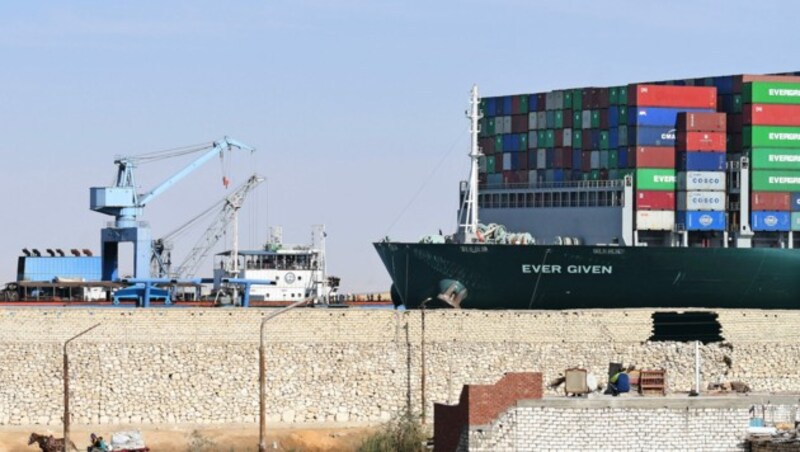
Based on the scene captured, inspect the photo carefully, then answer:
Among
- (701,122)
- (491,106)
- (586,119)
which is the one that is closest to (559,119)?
(586,119)

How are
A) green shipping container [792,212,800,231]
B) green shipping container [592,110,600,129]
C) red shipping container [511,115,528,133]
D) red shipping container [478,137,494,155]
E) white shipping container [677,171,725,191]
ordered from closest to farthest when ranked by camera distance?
white shipping container [677,171,725,191], green shipping container [792,212,800,231], green shipping container [592,110,600,129], red shipping container [511,115,528,133], red shipping container [478,137,494,155]

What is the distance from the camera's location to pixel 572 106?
5884 centimetres

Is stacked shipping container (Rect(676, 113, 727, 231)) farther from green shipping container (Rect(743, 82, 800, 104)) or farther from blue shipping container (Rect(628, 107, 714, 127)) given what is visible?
green shipping container (Rect(743, 82, 800, 104))

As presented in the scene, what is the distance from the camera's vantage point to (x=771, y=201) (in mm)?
57688

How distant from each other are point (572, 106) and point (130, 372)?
75.9 ft

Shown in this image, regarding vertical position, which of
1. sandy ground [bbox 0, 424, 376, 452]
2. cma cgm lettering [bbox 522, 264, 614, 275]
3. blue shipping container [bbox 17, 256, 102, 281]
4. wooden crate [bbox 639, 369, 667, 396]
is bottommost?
sandy ground [bbox 0, 424, 376, 452]

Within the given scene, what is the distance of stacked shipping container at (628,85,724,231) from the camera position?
186 ft

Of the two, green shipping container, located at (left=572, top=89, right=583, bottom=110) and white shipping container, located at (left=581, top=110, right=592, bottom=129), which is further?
green shipping container, located at (left=572, top=89, right=583, bottom=110)

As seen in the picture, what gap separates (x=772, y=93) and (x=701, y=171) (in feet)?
10.8

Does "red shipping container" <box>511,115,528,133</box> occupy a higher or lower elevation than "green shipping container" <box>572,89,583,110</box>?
lower

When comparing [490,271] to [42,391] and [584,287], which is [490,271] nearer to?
[584,287]

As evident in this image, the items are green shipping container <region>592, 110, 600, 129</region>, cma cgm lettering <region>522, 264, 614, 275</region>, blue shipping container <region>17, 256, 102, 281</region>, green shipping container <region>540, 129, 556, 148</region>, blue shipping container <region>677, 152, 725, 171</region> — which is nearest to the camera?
cma cgm lettering <region>522, 264, 614, 275</region>

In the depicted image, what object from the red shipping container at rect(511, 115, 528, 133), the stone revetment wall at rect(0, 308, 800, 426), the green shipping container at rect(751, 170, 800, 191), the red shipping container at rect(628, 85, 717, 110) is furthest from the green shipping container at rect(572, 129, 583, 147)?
the stone revetment wall at rect(0, 308, 800, 426)

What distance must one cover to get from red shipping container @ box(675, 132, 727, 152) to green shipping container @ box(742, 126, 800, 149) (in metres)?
0.89
